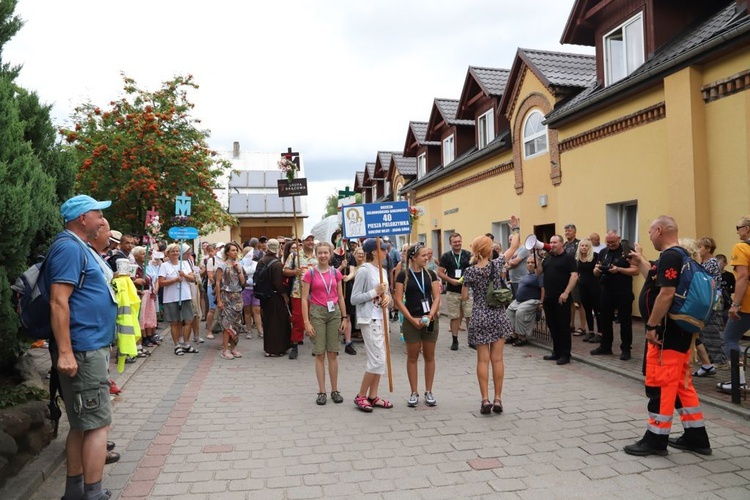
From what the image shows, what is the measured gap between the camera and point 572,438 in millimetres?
5047

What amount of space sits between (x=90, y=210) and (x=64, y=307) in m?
0.72

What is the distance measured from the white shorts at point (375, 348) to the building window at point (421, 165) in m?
20.4

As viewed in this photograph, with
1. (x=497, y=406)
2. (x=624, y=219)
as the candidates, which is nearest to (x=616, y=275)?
(x=497, y=406)

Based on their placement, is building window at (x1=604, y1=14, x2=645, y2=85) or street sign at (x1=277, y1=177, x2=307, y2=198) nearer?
building window at (x1=604, y1=14, x2=645, y2=85)

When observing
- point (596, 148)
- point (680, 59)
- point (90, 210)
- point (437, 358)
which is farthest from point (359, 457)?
point (596, 148)

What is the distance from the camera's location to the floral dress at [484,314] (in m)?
5.88

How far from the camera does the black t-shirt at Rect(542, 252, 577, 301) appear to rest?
323 inches

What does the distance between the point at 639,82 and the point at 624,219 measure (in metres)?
3.04

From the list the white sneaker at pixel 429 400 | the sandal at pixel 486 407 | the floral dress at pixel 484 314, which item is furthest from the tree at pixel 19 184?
the sandal at pixel 486 407

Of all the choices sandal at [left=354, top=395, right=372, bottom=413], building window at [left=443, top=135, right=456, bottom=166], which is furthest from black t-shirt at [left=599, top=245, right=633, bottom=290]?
building window at [left=443, top=135, right=456, bottom=166]

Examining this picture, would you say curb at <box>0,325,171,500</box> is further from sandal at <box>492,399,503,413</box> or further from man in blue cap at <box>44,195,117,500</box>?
sandal at <box>492,399,503,413</box>

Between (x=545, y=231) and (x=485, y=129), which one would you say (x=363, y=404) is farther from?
(x=485, y=129)

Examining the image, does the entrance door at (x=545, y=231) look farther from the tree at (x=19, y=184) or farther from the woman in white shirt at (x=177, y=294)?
the tree at (x=19, y=184)

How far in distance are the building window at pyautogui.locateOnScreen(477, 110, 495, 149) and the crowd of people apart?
346 inches
